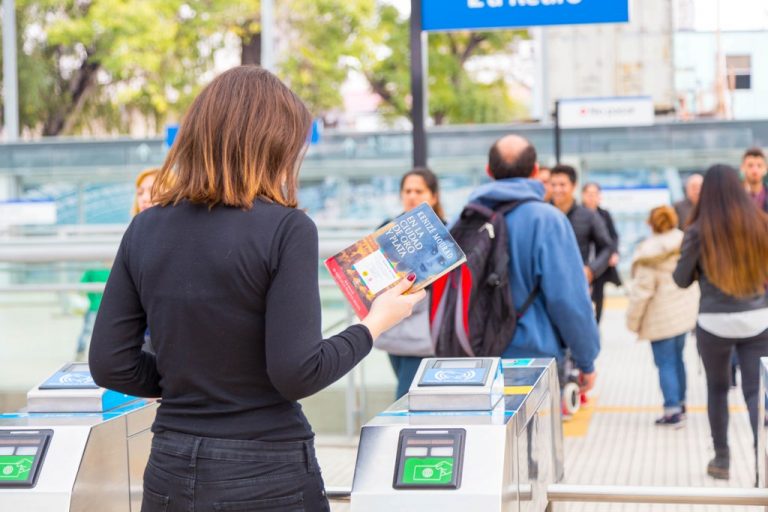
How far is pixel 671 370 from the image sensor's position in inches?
316

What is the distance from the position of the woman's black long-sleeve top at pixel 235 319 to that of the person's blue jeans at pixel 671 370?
229 inches

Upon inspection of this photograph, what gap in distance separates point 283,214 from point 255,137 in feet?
0.54

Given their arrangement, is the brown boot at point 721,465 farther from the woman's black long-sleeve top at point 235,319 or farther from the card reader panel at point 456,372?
the woman's black long-sleeve top at point 235,319

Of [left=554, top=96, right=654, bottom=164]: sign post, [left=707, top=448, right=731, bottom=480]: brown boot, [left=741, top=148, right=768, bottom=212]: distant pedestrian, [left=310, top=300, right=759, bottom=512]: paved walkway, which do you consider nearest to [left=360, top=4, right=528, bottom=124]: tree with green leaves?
[left=554, top=96, right=654, bottom=164]: sign post

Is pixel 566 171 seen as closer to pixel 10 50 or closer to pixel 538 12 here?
pixel 538 12

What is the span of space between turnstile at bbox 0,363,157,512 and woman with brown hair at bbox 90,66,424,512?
1.36ft

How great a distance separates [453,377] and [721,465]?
3.95 m

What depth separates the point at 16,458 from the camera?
9.29 feet

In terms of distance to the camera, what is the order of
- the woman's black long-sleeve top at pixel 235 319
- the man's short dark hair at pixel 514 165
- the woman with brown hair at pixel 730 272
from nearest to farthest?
the woman's black long-sleeve top at pixel 235 319, the man's short dark hair at pixel 514 165, the woman with brown hair at pixel 730 272

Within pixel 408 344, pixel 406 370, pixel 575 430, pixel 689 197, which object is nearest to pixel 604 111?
pixel 689 197

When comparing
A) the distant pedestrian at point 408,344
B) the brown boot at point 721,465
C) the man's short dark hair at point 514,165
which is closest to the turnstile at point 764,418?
the man's short dark hair at point 514,165

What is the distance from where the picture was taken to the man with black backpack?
453 cm

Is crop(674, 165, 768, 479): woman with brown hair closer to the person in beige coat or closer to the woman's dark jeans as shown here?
the person in beige coat

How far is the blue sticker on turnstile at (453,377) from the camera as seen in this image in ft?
9.25
